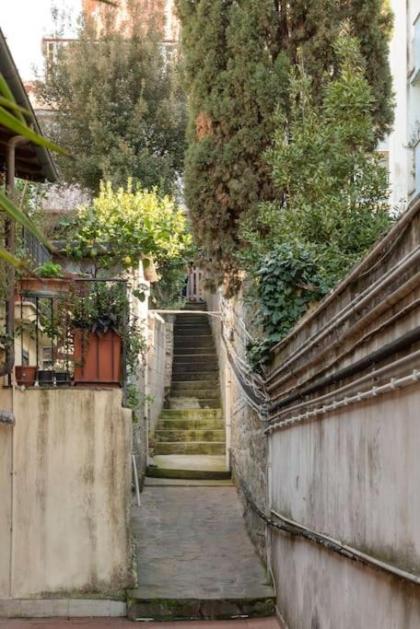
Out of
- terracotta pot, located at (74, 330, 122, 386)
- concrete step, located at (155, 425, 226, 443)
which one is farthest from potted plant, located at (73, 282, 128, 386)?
concrete step, located at (155, 425, 226, 443)

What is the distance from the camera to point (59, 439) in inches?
303

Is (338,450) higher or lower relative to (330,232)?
lower

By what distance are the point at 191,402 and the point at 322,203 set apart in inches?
335

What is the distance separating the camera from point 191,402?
16.0 metres

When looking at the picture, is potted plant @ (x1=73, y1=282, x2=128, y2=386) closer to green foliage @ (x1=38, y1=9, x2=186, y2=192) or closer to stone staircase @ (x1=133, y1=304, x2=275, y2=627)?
stone staircase @ (x1=133, y1=304, x2=275, y2=627)

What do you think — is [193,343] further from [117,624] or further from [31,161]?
[117,624]

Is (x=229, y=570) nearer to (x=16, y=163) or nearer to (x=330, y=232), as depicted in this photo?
(x=330, y=232)

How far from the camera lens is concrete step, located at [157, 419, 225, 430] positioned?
14789mm

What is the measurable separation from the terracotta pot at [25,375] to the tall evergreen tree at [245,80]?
3097mm

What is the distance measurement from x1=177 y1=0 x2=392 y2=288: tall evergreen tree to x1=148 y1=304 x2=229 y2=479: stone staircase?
13.3 ft

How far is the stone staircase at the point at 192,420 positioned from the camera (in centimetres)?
1312

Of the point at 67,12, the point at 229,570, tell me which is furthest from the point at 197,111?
the point at 67,12

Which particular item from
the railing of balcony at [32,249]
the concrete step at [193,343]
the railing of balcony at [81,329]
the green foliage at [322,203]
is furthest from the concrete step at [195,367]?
the railing of balcony at [81,329]

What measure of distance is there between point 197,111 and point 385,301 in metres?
7.04
